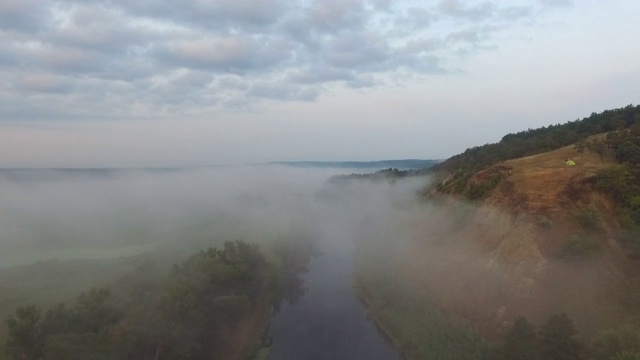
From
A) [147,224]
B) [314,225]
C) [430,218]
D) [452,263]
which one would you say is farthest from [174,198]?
[452,263]

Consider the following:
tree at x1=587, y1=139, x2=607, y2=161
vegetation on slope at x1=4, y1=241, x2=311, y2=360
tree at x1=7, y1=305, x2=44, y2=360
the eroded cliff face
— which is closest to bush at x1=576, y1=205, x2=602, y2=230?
the eroded cliff face

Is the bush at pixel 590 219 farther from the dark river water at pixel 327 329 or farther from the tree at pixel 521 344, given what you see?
the dark river water at pixel 327 329

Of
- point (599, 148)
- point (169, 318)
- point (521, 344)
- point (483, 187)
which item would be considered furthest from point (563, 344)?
point (599, 148)

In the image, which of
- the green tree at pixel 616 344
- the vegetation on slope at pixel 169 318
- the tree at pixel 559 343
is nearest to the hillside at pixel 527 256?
the green tree at pixel 616 344

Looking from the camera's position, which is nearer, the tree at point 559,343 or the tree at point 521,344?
the tree at point 559,343

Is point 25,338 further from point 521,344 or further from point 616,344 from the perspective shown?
point 616,344

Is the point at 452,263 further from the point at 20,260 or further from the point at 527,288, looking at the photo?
the point at 20,260

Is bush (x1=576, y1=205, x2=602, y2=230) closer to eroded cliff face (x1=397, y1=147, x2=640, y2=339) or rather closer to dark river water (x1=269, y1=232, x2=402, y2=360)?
eroded cliff face (x1=397, y1=147, x2=640, y2=339)
